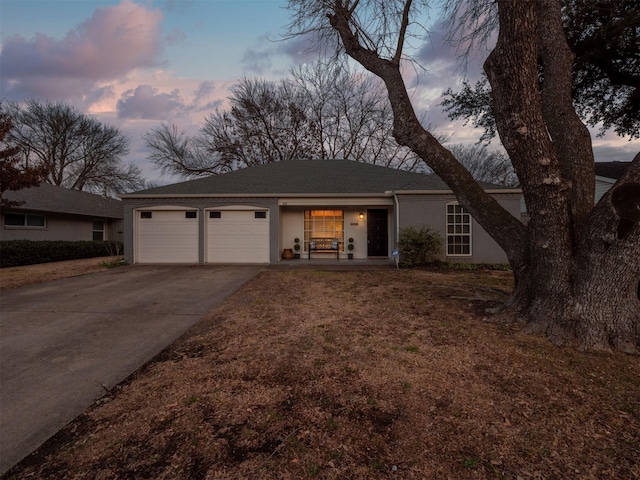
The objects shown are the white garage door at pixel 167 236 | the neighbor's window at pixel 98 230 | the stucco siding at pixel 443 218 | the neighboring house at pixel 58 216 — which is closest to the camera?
the stucco siding at pixel 443 218

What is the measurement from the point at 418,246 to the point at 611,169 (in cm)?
1323

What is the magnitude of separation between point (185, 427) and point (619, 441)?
2.80 meters

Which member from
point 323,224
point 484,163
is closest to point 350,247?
point 323,224

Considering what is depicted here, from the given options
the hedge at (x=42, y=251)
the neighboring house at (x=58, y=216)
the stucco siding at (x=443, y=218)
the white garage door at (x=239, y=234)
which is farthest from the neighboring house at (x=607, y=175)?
the neighboring house at (x=58, y=216)

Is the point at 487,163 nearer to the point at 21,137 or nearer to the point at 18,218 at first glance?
the point at 18,218

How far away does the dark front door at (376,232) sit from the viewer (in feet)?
41.2

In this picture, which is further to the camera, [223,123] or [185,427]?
[223,123]

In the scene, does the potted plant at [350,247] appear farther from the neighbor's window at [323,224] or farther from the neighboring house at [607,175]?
the neighboring house at [607,175]

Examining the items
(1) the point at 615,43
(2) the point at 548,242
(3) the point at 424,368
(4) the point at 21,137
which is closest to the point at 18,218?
(4) the point at 21,137

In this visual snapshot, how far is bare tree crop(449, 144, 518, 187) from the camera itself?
2916cm

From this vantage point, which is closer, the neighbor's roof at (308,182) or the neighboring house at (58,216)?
the neighbor's roof at (308,182)

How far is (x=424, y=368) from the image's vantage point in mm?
2834

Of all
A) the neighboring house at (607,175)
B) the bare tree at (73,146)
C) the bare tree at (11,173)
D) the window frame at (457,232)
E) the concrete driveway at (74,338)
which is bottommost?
the concrete driveway at (74,338)

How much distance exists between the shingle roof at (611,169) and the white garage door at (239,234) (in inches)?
641
